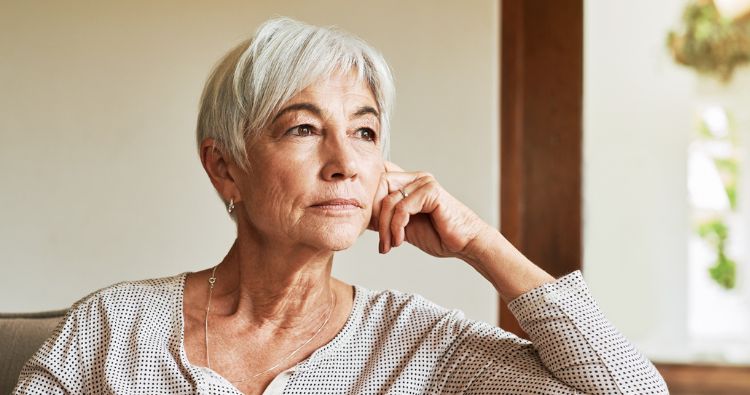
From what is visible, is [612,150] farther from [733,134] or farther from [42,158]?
[42,158]

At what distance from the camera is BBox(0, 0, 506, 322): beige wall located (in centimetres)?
283

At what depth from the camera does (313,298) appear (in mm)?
1884

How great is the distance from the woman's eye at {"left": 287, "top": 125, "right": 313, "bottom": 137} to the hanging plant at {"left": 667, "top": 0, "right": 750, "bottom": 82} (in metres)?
3.16

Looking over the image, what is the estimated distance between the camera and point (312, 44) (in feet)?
5.84

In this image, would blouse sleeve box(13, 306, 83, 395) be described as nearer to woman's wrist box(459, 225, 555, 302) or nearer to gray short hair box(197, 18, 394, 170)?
gray short hair box(197, 18, 394, 170)

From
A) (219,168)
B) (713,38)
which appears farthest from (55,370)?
(713,38)

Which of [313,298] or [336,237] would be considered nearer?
[336,237]

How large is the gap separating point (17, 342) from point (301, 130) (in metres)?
0.85

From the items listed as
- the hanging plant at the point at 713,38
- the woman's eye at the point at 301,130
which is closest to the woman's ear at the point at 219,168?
the woman's eye at the point at 301,130

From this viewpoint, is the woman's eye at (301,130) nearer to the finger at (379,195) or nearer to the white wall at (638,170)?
the finger at (379,195)

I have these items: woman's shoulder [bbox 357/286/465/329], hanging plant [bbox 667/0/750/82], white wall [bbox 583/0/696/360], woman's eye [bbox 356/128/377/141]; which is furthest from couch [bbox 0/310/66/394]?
hanging plant [bbox 667/0/750/82]

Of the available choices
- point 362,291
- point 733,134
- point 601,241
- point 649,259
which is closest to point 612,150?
point 601,241

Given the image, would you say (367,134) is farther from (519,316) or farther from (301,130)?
(519,316)

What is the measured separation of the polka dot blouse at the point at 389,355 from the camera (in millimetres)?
1693
